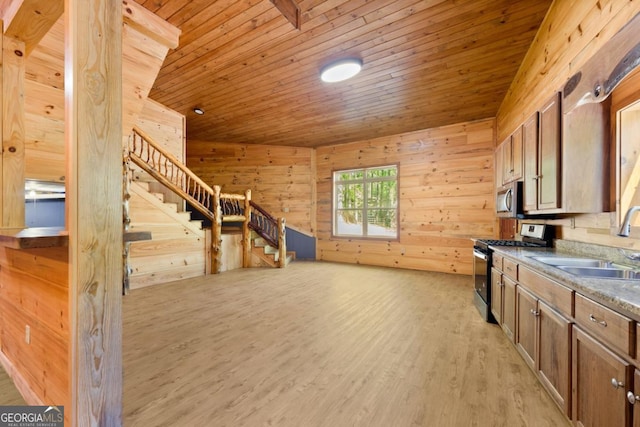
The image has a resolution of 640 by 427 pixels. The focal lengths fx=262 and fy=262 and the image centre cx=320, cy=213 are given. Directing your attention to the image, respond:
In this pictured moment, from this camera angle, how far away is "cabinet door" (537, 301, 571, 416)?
4.55ft

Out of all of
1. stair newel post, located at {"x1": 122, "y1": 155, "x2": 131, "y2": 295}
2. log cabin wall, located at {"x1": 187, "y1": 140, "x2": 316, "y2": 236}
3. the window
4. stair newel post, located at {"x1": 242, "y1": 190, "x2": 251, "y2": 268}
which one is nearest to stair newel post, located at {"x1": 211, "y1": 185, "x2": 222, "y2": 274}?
stair newel post, located at {"x1": 242, "y1": 190, "x2": 251, "y2": 268}

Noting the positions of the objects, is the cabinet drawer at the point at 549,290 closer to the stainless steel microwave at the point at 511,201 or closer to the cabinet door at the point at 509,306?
the cabinet door at the point at 509,306

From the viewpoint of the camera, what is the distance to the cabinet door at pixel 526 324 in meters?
1.79

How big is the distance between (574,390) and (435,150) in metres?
4.74

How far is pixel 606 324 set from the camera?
110 centimetres

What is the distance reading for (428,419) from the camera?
4.92ft

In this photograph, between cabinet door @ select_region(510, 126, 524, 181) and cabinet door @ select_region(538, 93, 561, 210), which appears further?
cabinet door @ select_region(510, 126, 524, 181)

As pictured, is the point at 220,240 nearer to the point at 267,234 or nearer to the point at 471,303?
the point at 267,234

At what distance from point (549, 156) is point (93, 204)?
3173 mm

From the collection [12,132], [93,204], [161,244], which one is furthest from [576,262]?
[161,244]

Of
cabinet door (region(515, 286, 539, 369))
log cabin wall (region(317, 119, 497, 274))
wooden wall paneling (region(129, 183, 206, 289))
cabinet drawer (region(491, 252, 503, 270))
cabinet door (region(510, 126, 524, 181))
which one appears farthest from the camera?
log cabin wall (region(317, 119, 497, 274))

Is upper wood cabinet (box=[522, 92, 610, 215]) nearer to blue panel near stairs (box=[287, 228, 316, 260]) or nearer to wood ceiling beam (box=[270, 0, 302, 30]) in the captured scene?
wood ceiling beam (box=[270, 0, 302, 30])

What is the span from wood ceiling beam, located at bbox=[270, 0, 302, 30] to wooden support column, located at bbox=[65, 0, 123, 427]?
1671 mm

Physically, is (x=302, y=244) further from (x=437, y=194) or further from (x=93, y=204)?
(x=93, y=204)
